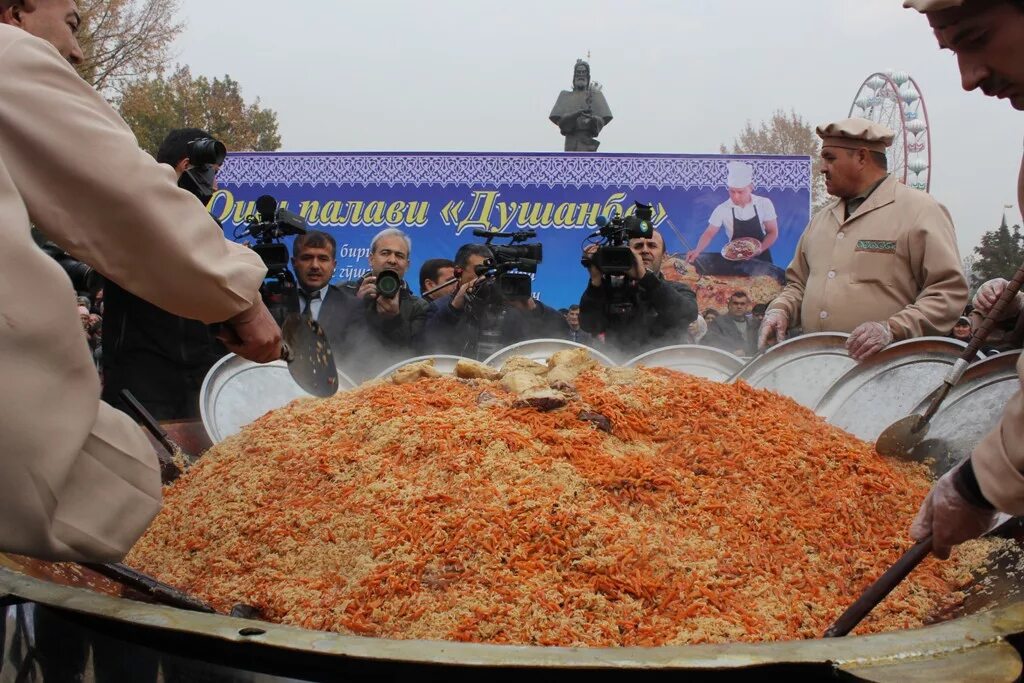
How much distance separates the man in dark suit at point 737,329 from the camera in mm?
6148

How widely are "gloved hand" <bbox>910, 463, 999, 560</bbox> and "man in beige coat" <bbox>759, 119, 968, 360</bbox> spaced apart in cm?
163

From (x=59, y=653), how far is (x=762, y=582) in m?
1.22

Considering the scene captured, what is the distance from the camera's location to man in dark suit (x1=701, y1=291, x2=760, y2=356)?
615 cm

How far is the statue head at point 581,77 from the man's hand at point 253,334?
775 cm

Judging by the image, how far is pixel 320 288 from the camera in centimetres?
544

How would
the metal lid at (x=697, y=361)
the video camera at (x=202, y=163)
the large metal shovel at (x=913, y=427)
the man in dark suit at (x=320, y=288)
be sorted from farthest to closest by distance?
the man in dark suit at (x=320, y=288) → the video camera at (x=202, y=163) → the metal lid at (x=697, y=361) → the large metal shovel at (x=913, y=427)

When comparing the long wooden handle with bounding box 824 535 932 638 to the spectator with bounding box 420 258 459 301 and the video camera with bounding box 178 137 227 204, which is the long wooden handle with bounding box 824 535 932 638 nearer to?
the video camera with bounding box 178 137 227 204

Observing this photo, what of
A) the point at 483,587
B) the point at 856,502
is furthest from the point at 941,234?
the point at 483,587

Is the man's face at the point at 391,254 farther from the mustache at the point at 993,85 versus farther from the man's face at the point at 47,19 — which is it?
the mustache at the point at 993,85

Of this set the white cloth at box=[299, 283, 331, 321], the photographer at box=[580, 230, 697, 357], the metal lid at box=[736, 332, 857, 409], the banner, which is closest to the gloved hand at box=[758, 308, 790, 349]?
the metal lid at box=[736, 332, 857, 409]

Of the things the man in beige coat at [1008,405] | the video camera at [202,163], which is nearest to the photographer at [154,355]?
the video camera at [202,163]

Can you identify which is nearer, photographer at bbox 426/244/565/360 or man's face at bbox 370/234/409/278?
photographer at bbox 426/244/565/360

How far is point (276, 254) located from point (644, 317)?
6.35 ft

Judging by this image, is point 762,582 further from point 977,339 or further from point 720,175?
point 720,175
